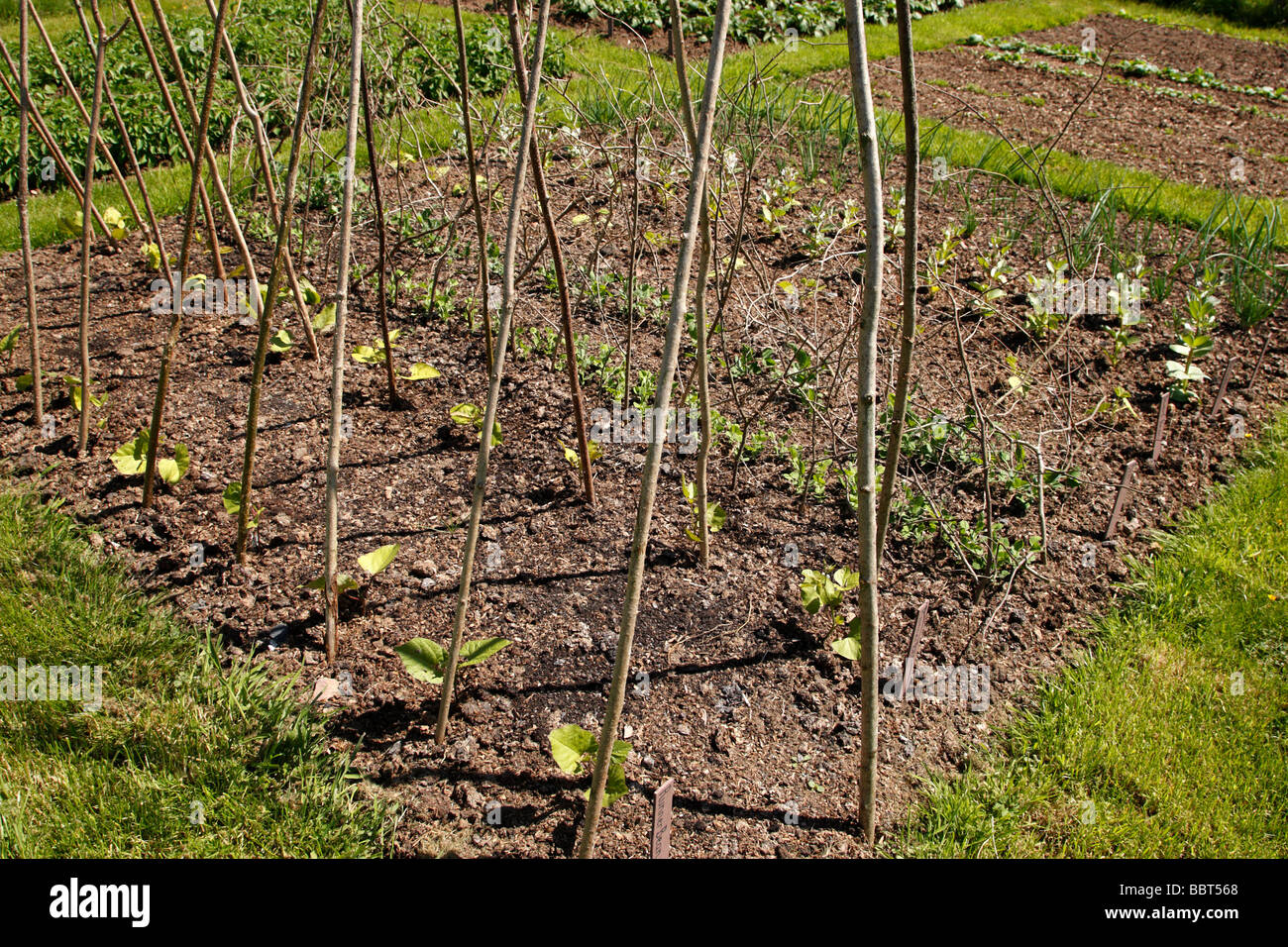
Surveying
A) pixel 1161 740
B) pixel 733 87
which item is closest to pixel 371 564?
pixel 1161 740

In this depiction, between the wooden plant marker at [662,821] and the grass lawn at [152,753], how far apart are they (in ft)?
2.05

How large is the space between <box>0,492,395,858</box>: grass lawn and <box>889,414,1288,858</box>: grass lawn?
142 cm

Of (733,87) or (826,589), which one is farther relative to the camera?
(733,87)

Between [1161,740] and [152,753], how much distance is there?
2.66 m

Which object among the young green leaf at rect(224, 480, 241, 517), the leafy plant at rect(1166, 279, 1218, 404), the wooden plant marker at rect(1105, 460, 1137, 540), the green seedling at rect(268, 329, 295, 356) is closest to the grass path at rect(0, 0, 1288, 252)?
the leafy plant at rect(1166, 279, 1218, 404)

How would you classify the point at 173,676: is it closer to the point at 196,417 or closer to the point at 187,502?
the point at 187,502

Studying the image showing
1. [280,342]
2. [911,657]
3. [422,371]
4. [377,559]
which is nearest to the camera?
[911,657]

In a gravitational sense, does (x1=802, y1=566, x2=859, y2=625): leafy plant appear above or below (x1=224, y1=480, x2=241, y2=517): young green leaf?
below

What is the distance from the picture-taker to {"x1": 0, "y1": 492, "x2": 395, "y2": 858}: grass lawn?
1905 mm

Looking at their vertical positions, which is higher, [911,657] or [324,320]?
[324,320]

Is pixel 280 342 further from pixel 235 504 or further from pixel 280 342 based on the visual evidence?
pixel 235 504

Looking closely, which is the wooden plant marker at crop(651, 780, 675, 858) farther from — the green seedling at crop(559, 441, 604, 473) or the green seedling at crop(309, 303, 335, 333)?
the green seedling at crop(309, 303, 335, 333)

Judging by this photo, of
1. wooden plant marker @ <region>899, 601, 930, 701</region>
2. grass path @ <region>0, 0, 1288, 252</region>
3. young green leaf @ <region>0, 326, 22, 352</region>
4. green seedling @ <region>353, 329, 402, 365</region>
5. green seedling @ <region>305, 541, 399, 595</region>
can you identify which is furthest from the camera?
grass path @ <region>0, 0, 1288, 252</region>

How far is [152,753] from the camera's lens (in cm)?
208
